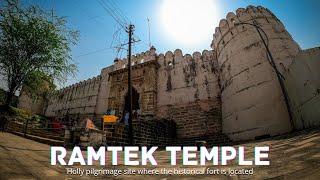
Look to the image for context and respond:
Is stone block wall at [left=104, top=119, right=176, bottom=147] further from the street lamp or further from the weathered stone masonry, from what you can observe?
the street lamp

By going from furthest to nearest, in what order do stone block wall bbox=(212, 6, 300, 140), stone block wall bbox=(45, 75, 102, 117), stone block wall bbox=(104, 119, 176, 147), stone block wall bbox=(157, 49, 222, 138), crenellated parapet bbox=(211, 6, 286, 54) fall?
1. stone block wall bbox=(45, 75, 102, 117)
2. stone block wall bbox=(157, 49, 222, 138)
3. crenellated parapet bbox=(211, 6, 286, 54)
4. stone block wall bbox=(212, 6, 300, 140)
5. stone block wall bbox=(104, 119, 176, 147)

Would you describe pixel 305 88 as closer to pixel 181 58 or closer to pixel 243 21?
pixel 243 21

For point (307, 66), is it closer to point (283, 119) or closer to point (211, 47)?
point (283, 119)

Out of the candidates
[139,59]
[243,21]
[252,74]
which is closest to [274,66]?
[252,74]

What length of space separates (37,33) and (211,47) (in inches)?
518

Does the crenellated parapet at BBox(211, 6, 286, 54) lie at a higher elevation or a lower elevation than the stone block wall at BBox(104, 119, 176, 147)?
higher

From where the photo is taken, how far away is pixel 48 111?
26266 mm

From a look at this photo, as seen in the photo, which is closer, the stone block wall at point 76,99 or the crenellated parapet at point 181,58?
the crenellated parapet at point 181,58

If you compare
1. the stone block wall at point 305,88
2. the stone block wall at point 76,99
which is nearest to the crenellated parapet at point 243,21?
the stone block wall at point 305,88

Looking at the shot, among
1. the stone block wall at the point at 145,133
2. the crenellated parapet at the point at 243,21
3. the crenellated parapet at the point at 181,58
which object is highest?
the crenellated parapet at the point at 243,21

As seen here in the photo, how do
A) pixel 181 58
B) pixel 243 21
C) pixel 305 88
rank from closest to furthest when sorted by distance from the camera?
pixel 305 88 < pixel 243 21 < pixel 181 58

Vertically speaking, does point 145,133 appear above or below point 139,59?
below

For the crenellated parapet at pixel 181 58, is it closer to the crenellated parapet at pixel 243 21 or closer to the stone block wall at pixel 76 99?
the crenellated parapet at pixel 243 21

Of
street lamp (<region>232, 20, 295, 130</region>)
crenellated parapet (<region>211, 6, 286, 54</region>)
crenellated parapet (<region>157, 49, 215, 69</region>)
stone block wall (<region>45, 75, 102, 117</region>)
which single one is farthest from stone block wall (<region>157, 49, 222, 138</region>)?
stone block wall (<region>45, 75, 102, 117</region>)
